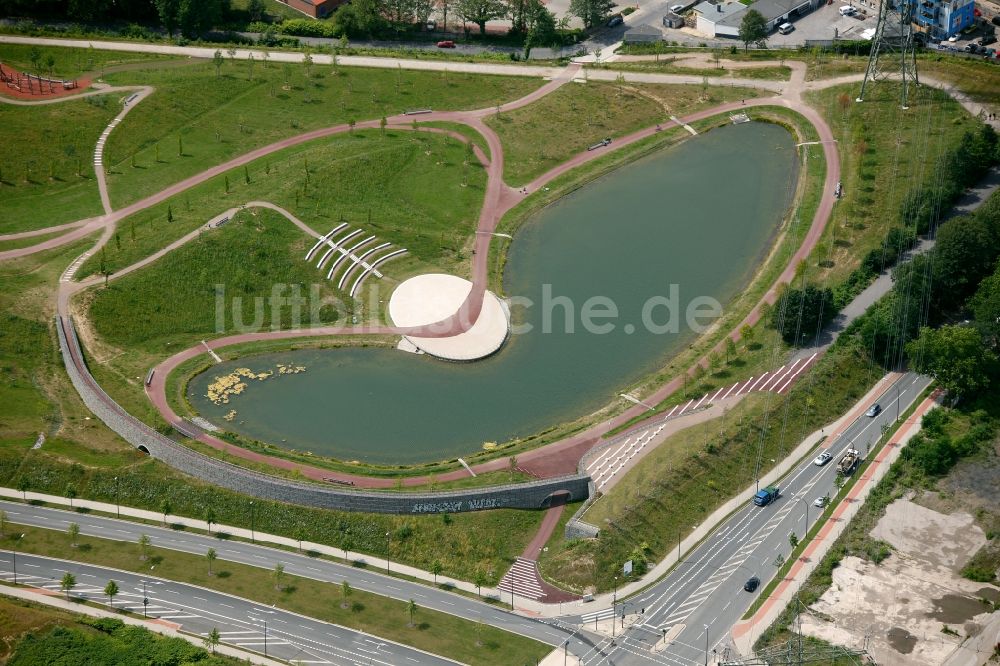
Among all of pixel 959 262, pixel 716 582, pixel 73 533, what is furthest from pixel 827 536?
pixel 73 533

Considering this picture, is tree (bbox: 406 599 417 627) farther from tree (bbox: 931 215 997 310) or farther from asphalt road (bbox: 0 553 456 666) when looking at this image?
tree (bbox: 931 215 997 310)

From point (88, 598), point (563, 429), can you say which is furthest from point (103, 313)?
point (563, 429)

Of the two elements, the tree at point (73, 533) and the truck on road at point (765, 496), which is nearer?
the tree at point (73, 533)

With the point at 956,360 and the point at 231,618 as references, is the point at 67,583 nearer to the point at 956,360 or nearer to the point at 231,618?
the point at 231,618

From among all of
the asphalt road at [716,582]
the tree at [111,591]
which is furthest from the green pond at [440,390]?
the tree at [111,591]

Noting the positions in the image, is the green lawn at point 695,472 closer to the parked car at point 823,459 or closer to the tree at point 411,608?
the parked car at point 823,459

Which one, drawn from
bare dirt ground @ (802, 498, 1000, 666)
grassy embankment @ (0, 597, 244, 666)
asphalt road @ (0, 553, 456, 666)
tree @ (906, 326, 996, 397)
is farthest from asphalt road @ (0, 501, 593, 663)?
tree @ (906, 326, 996, 397)
